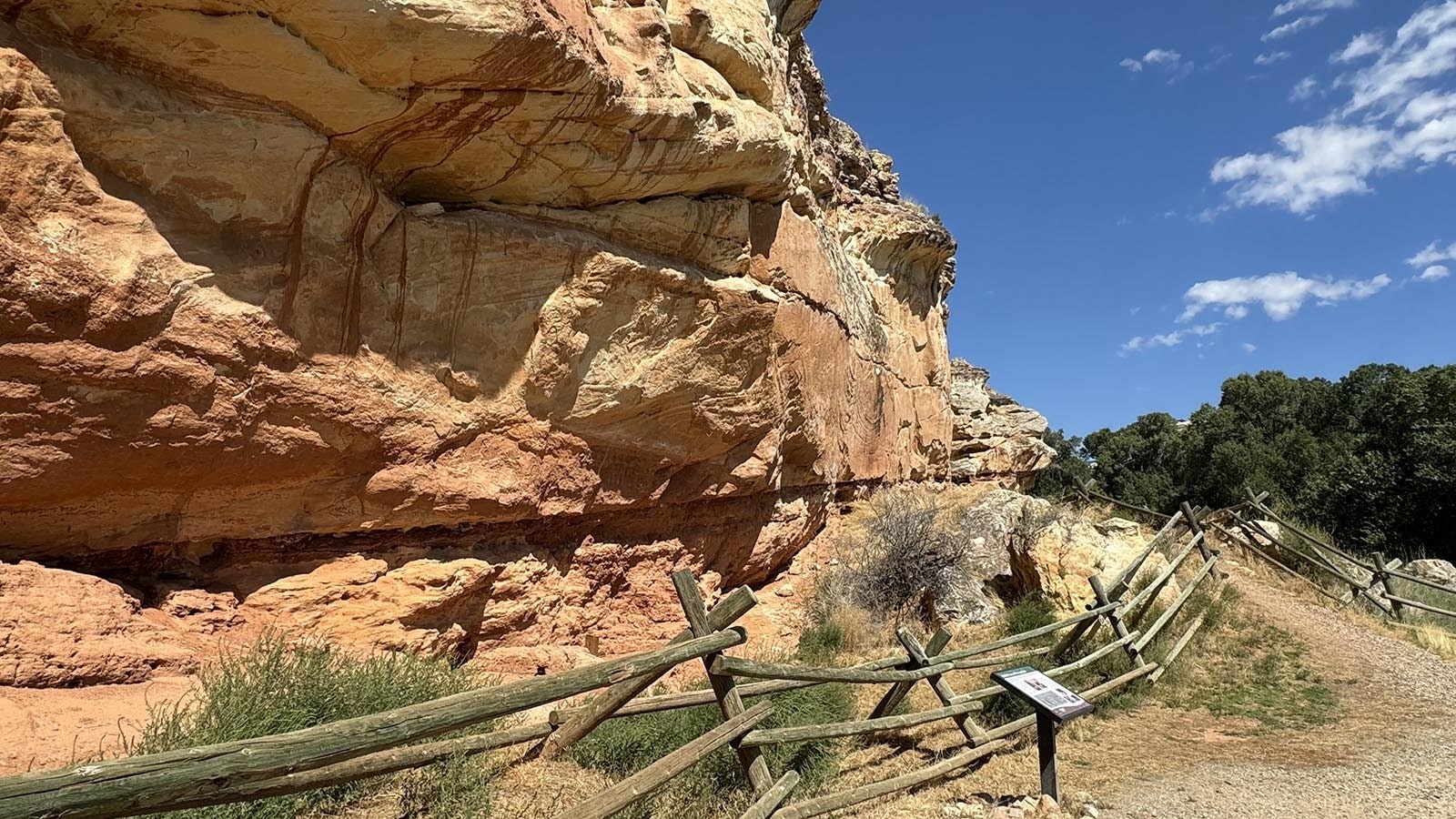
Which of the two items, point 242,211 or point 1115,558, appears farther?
point 1115,558

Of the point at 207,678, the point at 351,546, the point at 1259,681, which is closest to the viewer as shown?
the point at 207,678

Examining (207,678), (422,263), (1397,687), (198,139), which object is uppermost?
(198,139)

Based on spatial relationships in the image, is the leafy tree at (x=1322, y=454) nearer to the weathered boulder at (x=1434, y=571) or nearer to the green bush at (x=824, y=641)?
the weathered boulder at (x=1434, y=571)

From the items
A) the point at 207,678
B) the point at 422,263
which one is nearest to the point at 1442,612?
the point at 422,263

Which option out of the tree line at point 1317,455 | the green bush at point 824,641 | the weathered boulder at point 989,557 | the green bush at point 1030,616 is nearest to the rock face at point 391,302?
the green bush at point 824,641

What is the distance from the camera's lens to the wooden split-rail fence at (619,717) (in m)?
2.47

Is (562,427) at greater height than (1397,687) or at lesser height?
greater

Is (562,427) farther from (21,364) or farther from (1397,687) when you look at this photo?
(1397,687)

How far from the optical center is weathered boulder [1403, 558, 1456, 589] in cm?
1460

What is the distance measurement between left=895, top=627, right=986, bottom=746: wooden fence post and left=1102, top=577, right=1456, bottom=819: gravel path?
1.07 meters

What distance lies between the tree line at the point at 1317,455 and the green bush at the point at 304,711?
16790 mm

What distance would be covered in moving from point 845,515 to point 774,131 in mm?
7567

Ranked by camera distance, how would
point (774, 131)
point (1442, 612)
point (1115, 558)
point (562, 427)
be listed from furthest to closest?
point (1442, 612)
point (1115, 558)
point (774, 131)
point (562, 427)

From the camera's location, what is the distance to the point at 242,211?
5.65 meters
